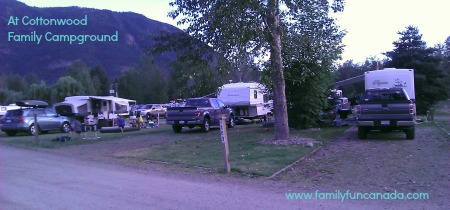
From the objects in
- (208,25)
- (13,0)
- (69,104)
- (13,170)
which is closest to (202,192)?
(13,170)

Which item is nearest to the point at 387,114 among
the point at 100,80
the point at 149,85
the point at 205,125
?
the point at 205,125

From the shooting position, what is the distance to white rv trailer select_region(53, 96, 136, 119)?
31.5 metres

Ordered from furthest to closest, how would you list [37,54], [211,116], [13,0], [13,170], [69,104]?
[37,54], [13,0], [69,104], [211,116], [13,170]

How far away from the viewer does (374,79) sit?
72.4 ft

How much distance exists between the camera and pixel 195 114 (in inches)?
797

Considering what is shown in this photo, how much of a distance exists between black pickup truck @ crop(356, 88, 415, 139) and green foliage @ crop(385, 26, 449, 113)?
70.7 ft

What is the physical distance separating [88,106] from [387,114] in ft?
80.4

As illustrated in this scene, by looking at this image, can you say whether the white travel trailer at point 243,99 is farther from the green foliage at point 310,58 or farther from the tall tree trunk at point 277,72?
the tall tree trunk at point 277,72

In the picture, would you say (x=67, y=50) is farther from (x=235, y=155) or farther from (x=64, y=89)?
(x=235, y=155)

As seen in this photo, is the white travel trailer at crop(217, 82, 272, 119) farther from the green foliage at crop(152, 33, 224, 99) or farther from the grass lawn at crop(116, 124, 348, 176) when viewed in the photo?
the green foliage at crop(152, 33, 224, 99)

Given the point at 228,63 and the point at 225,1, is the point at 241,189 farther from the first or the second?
the point at 225,1

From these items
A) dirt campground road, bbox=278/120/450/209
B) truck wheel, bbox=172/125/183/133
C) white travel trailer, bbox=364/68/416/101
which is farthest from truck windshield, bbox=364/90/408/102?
truck wheel, bbox=172/125/183/133

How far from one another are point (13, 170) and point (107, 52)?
10494cm

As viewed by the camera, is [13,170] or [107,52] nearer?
[13,170]
